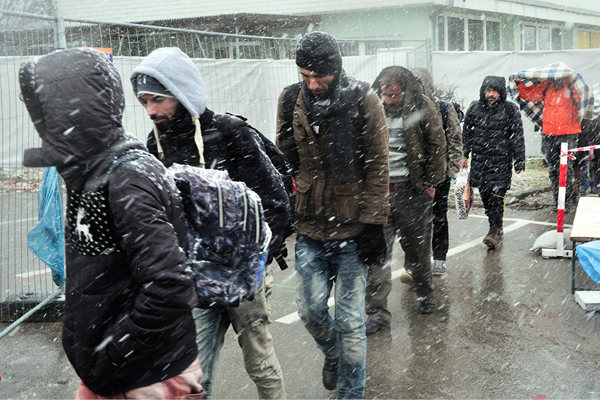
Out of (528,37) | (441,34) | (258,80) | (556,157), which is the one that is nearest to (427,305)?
(258,80)

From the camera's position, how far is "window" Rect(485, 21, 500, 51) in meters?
22.5

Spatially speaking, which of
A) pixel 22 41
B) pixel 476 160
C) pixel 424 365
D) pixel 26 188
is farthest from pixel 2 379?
pixel 476 160

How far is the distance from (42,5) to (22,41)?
2224cm

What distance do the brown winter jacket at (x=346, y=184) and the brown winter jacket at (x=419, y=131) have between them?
141 cm

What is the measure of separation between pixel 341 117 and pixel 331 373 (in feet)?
5.39

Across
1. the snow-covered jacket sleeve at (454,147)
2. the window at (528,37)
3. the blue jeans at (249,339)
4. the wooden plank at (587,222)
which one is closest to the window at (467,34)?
the window at (528,37)

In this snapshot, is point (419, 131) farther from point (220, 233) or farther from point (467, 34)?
point (467, 34)

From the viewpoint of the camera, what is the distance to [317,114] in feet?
11.8

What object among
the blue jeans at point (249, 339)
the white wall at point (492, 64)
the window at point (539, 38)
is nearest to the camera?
the blue jeans at point (249, 339)

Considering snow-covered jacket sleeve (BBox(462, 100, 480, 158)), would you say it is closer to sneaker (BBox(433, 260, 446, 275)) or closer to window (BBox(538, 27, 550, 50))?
sneaker (BBox(433, 260, 446, 275))

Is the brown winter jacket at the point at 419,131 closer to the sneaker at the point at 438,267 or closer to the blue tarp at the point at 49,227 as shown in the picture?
the sneaker at the point at 438,267

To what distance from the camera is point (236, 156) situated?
117 inches

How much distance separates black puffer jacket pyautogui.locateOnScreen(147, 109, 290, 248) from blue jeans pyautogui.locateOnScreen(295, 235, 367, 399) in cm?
73

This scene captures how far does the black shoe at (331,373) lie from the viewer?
3943 mm
